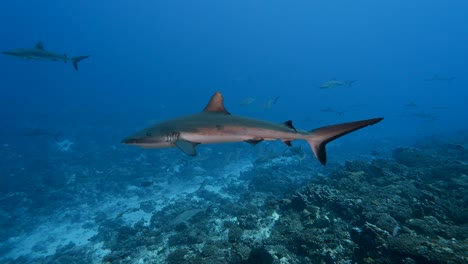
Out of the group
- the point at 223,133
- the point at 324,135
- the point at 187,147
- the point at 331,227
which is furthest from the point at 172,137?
the point at 331,227

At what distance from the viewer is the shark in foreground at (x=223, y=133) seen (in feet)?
15.4

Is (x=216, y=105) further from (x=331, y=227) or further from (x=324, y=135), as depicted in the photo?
(x=331, y=227)

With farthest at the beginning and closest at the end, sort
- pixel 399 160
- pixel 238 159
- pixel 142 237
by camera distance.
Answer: pixel 238 159, pixel 399 160, pixel 142 237

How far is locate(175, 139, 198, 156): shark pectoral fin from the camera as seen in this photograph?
187 inches

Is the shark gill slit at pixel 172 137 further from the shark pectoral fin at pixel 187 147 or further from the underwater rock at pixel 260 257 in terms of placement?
the underwater rock at pixel 260 257

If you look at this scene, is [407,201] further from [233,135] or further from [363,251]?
[233,135]

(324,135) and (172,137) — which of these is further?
(172,137)

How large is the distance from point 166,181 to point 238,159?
9.46 m

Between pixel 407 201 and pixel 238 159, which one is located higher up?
pixel 238 159

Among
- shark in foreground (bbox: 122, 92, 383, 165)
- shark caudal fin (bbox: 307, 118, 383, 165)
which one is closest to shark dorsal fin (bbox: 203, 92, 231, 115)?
shark in foreground (bbox: 122, 92, 383, 165)

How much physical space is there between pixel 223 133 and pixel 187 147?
722 millimetres

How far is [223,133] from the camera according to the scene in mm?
4848

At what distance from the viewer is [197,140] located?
5.11 meters

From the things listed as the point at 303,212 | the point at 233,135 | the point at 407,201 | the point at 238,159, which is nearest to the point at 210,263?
the point at 303,212
